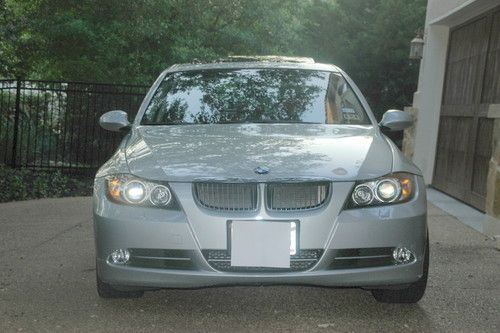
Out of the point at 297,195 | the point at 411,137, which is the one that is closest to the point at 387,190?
the point at 297,195

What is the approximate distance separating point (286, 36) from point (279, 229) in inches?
561

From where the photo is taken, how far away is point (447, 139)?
977cm

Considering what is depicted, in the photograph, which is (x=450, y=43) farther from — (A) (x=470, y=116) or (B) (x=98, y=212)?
(B) (x=98, y=212)

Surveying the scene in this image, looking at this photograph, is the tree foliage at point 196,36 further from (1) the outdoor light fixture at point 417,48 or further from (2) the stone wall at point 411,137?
(2) the stone wall at point 411,137

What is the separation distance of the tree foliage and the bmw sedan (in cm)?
967

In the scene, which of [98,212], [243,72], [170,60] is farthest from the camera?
[170,60]

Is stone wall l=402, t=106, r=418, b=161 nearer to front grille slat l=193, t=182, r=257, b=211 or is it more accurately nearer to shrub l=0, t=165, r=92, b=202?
shrub l=0, t=165, r=92, b=202

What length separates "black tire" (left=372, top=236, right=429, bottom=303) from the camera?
148 inches

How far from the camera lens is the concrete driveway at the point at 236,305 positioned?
362 centimetres

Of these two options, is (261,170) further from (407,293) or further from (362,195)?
(407,293)

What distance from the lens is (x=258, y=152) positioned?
3.70 m

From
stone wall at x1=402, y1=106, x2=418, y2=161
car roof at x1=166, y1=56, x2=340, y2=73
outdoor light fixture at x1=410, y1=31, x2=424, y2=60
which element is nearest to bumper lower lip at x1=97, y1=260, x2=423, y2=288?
car roof at x1=166, y1=56, x2=340, y2=73

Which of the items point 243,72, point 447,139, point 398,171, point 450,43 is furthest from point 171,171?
point 450,43

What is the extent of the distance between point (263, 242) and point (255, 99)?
5.32 feet
